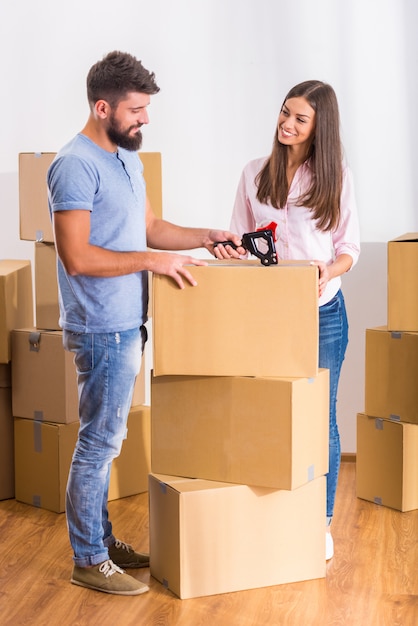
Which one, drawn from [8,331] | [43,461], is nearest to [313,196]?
[8,331]

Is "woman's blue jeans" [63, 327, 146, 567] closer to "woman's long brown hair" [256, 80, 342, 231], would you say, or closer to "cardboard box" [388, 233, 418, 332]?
"woman's long brown hair" [256, 80, 342, 231]

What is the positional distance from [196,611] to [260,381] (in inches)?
23.5

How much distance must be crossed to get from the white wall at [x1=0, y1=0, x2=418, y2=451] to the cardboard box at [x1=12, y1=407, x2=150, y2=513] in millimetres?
894

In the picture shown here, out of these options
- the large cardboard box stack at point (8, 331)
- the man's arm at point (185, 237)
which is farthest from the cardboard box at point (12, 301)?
the man's arm at point (185, 237)

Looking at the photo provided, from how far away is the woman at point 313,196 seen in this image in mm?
2500

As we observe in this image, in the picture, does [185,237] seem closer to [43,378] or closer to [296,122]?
[296,122]

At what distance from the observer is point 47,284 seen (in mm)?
3164

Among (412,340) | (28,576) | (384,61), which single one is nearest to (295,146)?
(412,340)

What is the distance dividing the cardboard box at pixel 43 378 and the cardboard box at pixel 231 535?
27.0 inches

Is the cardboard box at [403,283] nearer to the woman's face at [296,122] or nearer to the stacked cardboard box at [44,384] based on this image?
the woman's face at [296,122]

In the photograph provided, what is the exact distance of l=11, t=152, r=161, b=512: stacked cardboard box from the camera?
3.11m

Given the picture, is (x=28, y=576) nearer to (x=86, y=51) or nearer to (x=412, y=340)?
(x=412, y=340)

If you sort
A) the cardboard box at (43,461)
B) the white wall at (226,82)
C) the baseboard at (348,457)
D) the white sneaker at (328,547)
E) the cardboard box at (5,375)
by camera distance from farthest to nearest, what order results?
the baseboard at (348,457), the white wall at (226,82), the cardboard box at (5,375), the cardboard box at (43,461), the white sneaker at (328,547)

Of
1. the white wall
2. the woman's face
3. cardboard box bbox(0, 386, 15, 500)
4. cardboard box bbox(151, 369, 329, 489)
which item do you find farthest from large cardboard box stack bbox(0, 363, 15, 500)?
the woman's face
